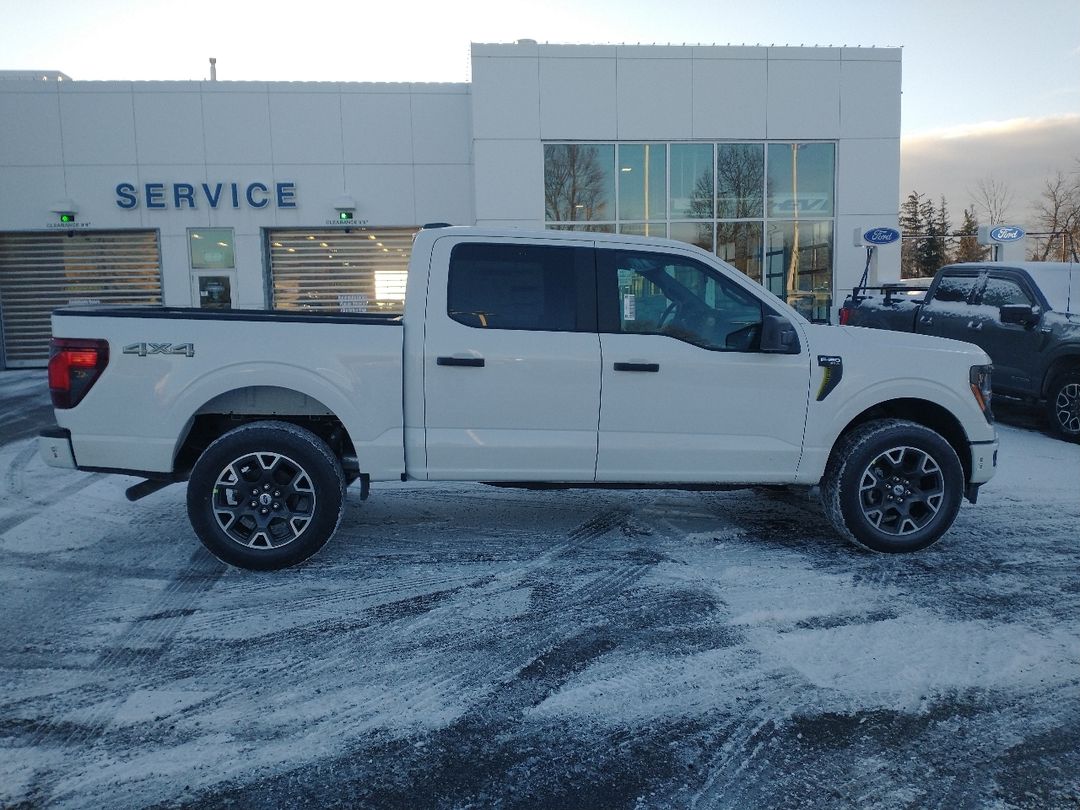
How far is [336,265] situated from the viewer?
1866 cm

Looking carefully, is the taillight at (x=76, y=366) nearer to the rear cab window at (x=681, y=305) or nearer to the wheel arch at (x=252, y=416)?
the wheel arch at (x=252, y=416)

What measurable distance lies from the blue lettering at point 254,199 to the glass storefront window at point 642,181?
796 centimetres

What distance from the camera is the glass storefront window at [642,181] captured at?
54.8 feet

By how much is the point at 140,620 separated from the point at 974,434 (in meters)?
5.05

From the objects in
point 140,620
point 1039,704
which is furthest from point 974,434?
point 140,620

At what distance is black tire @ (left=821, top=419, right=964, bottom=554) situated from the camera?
4914 millimetres

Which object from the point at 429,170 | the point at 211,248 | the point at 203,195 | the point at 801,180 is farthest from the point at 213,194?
the point at 801,180

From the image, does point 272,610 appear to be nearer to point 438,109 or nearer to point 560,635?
point 560,635

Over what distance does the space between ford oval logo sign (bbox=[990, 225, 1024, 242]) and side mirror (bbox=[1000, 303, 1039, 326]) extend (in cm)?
999

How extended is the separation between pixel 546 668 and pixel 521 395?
5.79ft

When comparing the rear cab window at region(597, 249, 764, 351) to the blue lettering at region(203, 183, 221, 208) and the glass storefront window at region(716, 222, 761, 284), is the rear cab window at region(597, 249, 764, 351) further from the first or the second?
the blue lettering at region(203, 183, 221, 208)

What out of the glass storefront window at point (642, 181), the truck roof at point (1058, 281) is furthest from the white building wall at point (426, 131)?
the truck roof at point (1058, 281)

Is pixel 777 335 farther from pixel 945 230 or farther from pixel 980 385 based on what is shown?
pixel 945 230

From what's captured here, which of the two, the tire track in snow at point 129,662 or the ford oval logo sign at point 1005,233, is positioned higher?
the ford oval logo sign at point 1005,233
